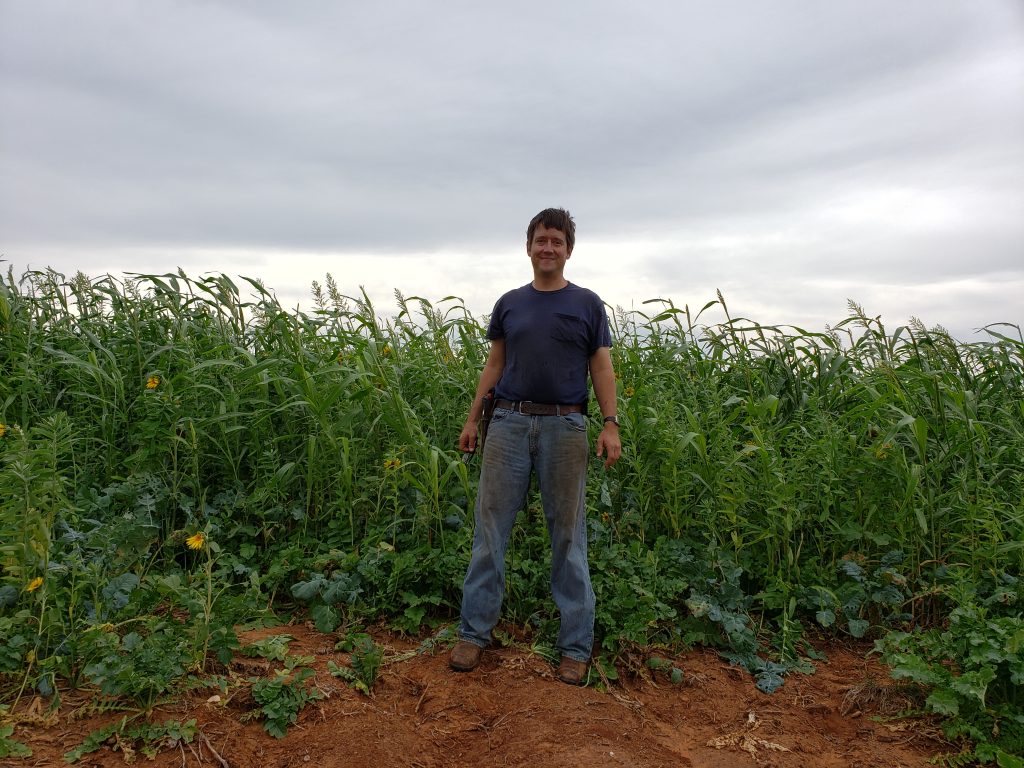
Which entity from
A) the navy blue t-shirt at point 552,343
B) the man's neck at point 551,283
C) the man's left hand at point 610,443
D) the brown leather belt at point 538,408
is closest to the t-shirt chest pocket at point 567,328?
the navy blue t-shirt at point 552,343

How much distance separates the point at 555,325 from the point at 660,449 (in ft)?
3.59

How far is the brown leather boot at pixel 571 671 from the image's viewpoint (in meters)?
3.47


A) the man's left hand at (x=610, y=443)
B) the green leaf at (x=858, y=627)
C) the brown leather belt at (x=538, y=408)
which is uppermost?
the brown leather belt at (x=538, y=408)

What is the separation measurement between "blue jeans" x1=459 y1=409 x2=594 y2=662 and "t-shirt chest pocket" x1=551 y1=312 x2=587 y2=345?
356mm

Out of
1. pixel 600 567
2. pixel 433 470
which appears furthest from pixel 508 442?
pixel 600 567

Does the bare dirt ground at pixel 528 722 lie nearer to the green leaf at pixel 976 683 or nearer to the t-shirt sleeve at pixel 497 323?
the green leaf at pixel 976 683

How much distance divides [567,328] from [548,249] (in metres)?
0.37

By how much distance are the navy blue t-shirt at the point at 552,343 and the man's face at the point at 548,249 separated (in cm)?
12

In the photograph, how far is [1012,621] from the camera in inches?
133

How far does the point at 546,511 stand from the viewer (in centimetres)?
359

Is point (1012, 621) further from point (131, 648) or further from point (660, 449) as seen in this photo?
point (131, 648)

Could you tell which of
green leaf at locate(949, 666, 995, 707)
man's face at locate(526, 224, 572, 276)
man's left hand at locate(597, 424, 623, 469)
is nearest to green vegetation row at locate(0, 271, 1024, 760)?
green leaf at locate(949, 666, 995, 707)

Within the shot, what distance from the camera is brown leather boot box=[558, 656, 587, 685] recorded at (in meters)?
3.47

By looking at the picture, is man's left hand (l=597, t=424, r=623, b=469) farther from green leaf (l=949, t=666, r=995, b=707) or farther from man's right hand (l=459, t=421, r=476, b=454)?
green leaf (l=949, t=666, r=995, b=707)
